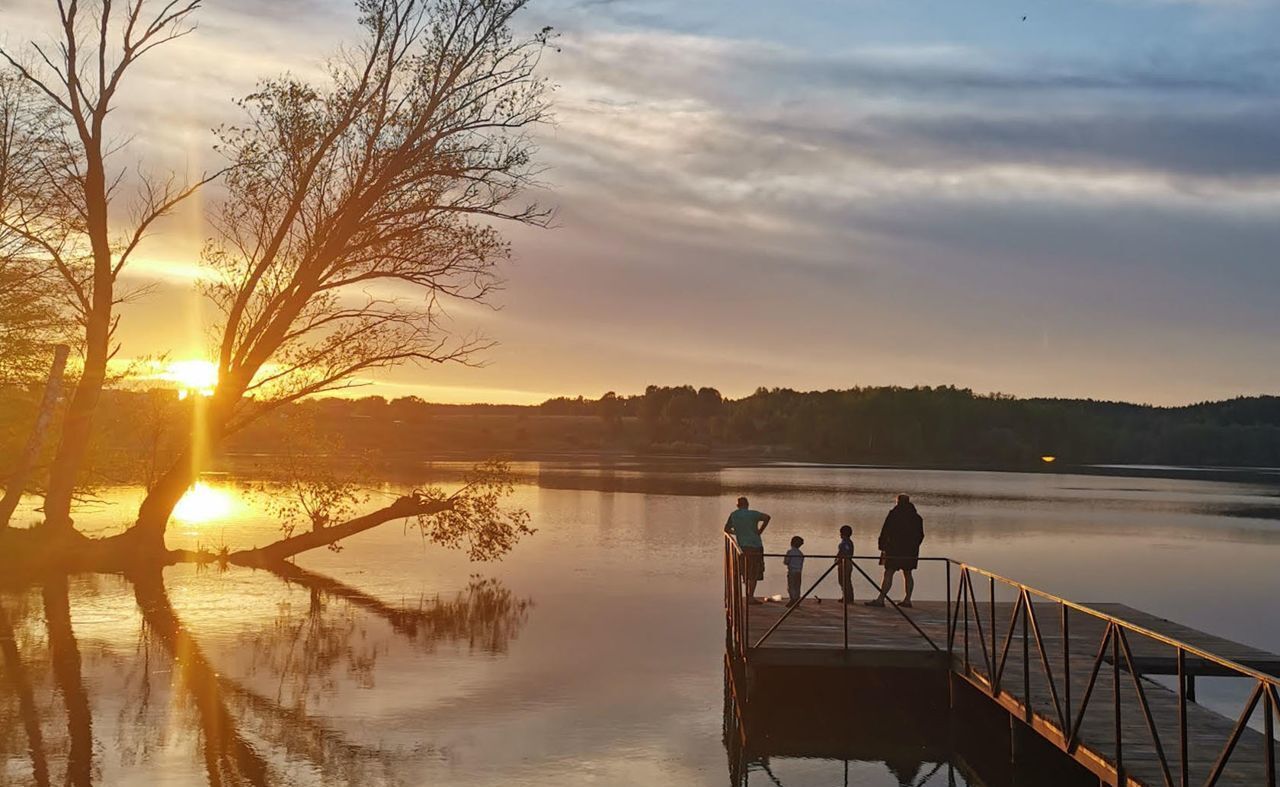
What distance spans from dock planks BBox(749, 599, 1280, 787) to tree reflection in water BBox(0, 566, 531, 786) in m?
5.56

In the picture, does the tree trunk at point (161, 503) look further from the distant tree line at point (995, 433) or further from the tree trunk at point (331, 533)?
the distant tree line at point (995, 433)

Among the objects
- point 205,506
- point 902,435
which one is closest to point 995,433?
point 902,435

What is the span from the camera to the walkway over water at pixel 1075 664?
10023 mm

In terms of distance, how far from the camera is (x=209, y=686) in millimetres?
16188

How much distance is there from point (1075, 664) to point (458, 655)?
968 centimetres

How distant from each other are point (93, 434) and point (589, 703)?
21.9 metres

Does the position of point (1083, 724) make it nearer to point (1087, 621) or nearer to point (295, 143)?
point (1087, 621)

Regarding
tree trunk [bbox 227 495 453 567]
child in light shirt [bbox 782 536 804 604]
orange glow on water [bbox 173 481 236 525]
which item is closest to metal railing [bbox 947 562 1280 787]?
child in light shirt [bbox 782 536 804 604]

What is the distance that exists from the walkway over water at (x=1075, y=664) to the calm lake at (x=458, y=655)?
3.67 feet

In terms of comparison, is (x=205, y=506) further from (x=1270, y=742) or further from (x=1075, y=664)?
(x=1270, y=742)

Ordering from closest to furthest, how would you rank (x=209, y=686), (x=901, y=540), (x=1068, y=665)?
1. (x=1068, y=665)
2. (x=209, y=686)
3. (x=901, y=540)

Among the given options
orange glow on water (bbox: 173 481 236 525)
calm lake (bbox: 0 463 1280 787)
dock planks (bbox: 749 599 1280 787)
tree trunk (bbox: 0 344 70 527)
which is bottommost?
calm lake (bbox: 0 463 1280 787)

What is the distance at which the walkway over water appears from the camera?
10.0 m

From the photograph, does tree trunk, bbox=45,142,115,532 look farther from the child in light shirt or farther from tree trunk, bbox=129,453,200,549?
the child in light shirt
